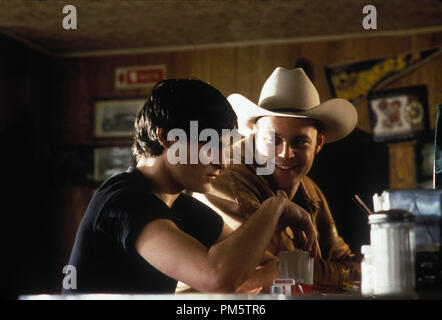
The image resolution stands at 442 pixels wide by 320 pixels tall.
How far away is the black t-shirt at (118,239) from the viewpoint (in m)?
1.26

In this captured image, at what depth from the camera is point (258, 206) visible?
207 cm

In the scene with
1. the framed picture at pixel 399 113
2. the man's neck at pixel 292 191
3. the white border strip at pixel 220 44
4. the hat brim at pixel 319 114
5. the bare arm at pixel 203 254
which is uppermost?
the white border strip at pixel 220 44

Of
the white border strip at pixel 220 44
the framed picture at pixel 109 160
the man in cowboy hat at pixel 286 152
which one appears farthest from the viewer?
the framed picture at pixel 109 160

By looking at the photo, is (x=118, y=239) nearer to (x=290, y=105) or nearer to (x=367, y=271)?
(x=367, y=271)

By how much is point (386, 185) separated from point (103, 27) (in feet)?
8.63

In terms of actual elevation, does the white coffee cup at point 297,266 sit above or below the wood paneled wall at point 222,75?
below

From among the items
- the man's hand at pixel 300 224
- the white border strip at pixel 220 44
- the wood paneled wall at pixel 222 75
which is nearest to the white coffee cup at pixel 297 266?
the man's hand at pixel 300 224

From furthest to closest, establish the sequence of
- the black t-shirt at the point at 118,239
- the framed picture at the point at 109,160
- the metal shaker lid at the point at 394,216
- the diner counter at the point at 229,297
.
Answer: the framed picture at the point at 109,160, the black t-shirt at the point at 118,239, the metal shaker lid at the point at 394,216, the diner counter at the point at 229,297

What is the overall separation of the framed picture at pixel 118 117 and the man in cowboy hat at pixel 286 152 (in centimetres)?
295

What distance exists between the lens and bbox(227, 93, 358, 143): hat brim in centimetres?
234

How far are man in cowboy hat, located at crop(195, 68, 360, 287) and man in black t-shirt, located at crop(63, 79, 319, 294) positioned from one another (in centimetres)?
36

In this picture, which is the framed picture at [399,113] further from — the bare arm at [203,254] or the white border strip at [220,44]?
the bare arm at [203,254]

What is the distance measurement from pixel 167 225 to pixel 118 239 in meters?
0.14
